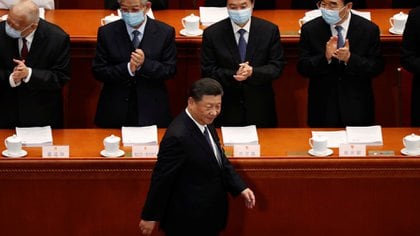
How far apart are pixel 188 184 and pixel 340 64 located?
1.29 m

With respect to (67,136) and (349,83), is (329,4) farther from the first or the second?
(67,136)

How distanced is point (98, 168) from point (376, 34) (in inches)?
62.5

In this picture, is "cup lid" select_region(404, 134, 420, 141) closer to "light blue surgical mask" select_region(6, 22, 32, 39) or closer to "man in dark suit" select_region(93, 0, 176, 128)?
"man in dark suit" select_region(93, 0, 176, 128)

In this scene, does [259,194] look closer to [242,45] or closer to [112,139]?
[112,139]

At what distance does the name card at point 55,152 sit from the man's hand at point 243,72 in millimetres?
906

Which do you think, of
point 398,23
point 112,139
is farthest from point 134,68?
point 398,23

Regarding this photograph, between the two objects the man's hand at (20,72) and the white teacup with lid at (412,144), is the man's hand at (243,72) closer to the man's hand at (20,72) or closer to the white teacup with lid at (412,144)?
the white teacup with lid at (412,144)

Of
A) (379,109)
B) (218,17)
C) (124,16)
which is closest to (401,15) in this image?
(379,109)

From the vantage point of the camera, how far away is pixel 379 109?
249 inches

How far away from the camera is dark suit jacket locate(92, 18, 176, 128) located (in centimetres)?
553

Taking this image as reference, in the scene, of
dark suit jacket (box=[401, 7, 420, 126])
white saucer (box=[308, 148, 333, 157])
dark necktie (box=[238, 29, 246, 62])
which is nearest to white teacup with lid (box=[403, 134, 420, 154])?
white saucer (box=[308, 148, 333, 157])

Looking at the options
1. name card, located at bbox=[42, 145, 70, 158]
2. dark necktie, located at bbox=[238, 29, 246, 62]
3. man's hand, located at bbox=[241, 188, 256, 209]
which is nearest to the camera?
man's hand, located at bbox=[241, 188, 256, 209]

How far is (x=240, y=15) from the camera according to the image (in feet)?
18.0

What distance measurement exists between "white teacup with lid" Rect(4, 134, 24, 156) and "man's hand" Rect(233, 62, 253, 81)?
109cm
